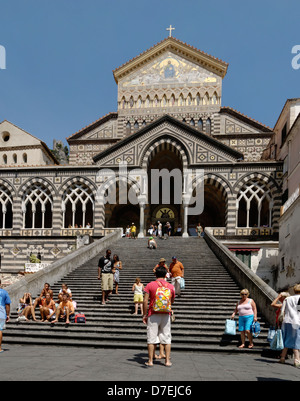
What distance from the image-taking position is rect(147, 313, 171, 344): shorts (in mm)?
7391

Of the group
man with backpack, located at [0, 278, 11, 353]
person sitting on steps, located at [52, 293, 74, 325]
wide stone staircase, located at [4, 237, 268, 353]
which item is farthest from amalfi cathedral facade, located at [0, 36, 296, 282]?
man with backpack, located at [0, 278, 11, 353]

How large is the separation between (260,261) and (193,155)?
31.5 feet

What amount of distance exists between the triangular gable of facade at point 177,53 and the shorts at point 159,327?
34.3 metres

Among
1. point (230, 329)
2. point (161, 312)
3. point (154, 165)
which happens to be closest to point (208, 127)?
point (154, 165)

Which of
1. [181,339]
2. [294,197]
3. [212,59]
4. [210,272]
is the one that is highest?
[212,59]

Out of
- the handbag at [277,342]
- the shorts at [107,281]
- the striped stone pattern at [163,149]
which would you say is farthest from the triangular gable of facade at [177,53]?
the handbag at [277,342]

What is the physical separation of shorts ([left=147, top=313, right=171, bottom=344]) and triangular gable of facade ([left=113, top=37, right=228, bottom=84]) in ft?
113

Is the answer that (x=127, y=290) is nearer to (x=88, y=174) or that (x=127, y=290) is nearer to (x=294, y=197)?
(x=294, y=197)

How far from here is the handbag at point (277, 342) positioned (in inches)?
347

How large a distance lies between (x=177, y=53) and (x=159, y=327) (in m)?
35.7

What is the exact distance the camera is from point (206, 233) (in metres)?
26.3

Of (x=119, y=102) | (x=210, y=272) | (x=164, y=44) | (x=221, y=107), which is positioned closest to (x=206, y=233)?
(x=210, y=272)

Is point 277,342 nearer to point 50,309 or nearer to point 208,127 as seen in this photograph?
point 50,309

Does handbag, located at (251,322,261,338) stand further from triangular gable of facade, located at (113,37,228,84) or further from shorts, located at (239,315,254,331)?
triangular gable of facade, located at (113,37,228,84)
